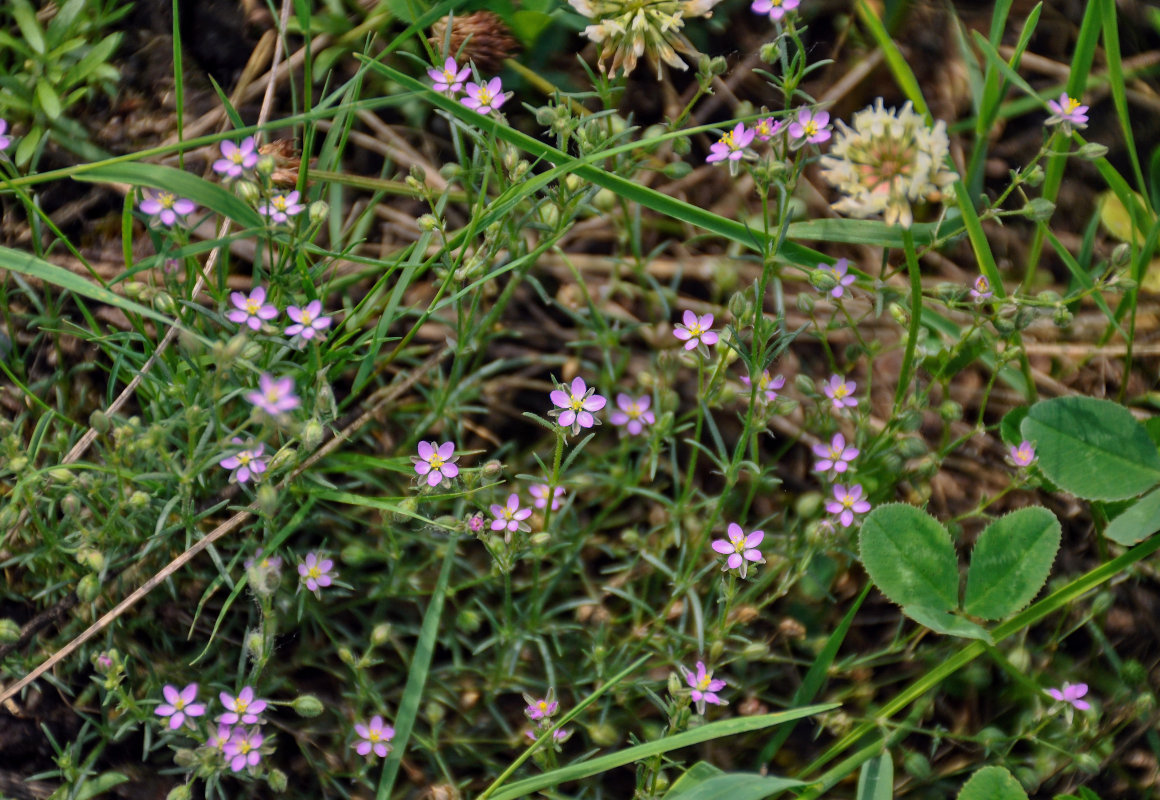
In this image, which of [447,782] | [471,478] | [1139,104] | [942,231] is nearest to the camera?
[471,478]

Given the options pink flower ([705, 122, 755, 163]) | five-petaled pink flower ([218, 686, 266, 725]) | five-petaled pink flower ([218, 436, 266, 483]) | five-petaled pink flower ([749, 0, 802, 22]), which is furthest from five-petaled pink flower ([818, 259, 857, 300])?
five-petaled pink flower ([218, 686, 266, 725])

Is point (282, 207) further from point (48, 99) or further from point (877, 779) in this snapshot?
point (877, 779)

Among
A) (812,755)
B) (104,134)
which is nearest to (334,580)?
(812,755)

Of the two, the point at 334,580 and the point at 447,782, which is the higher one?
the point at 334,580

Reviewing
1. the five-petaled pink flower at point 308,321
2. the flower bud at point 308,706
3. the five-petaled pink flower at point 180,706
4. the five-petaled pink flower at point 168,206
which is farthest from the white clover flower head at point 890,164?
the five-petaled pink flower at point 180,706

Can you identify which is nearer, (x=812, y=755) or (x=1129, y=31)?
(x=812, y=755)

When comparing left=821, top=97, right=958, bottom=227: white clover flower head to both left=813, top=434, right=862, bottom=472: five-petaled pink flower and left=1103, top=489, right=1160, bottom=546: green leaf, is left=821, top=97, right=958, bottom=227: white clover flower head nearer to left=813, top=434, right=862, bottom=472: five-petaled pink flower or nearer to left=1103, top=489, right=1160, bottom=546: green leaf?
left=813, top=434, right=862, bottom=472: five-petaled pink flower

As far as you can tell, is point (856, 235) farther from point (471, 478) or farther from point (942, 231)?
point (471, 478)
